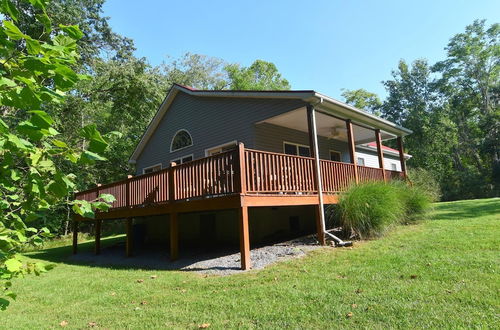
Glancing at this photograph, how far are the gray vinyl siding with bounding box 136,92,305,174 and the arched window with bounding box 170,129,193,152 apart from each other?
0.18 m

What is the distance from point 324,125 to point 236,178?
274 inches

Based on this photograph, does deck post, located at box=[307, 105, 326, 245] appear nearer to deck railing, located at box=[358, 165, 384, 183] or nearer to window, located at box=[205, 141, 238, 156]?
deck railing, located at box=[358, 165, 384, 183]

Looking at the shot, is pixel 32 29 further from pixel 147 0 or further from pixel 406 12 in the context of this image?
pixel 406 12

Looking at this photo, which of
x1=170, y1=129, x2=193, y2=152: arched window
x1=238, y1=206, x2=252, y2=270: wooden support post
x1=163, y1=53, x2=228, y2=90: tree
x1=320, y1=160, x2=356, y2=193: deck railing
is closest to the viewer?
x1=238, y1=206, x2=252, y2=270: wooden support post

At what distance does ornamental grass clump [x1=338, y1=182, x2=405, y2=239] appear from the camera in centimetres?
809

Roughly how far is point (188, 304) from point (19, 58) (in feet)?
13.4

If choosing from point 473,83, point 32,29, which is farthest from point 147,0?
point 473,83

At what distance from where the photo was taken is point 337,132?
13875mm

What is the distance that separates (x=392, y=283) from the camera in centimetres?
464

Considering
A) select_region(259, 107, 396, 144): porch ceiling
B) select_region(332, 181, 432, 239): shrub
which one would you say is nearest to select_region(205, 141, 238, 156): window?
select_region(259, 107, 396, 144): porch ceiling

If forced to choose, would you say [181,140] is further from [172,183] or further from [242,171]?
[242,171]

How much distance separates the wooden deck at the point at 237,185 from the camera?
23.4 ft

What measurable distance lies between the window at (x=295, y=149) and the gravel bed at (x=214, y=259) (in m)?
3.96

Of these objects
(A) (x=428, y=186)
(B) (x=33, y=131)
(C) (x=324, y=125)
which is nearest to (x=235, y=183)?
(B) (x=33, y=131)
